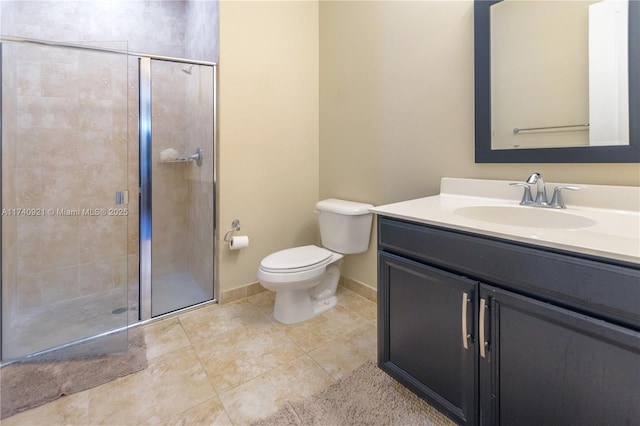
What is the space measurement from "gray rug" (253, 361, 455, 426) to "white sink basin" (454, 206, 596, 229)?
812 millimetres

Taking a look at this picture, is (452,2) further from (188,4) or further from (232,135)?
(188,4)

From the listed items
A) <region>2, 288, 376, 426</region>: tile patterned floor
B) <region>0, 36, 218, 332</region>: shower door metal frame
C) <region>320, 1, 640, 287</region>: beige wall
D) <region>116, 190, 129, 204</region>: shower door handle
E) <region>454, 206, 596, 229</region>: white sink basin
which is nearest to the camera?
<region>454, 206, 596, 229</region>: white sink basin

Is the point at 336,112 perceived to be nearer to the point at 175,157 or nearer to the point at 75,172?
the point at 175,157

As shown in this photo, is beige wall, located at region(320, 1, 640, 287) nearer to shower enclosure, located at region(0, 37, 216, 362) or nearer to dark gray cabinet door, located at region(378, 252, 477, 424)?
dark gray cabinet door, located at region(378, 252, 477, 424)

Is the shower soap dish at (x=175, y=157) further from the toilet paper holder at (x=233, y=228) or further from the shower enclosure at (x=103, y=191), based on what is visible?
the toilet paper holder at (x=233, y=228)

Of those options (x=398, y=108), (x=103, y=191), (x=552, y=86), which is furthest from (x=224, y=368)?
(x=552, y=86)

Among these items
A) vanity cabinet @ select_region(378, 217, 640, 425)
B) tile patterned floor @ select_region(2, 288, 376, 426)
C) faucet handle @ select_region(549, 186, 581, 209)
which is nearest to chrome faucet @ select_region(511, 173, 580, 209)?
faucet handle @ select_region(549, 186, 581, 209)

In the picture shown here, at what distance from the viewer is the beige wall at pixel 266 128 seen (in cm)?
208

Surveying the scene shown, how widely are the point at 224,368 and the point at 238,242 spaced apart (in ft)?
2.70

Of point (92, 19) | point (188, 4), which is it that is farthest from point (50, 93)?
point (188, 4)

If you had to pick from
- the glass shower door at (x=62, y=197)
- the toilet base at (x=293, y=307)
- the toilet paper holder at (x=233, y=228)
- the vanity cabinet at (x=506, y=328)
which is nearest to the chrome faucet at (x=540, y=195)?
the vanity cabinet at (x=506, y=328)

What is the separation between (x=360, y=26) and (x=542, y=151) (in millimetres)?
1419

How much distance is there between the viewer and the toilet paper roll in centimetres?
211

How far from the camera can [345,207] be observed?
80.0 inches
